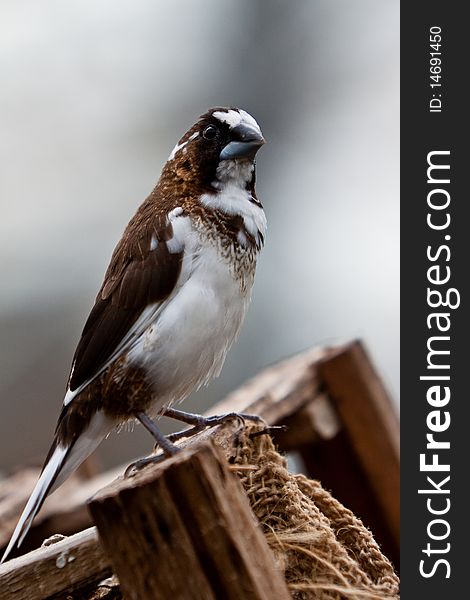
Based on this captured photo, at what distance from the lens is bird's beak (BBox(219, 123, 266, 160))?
252 centimetres

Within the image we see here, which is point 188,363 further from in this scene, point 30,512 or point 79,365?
point 30,512

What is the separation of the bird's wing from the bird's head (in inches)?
5.7

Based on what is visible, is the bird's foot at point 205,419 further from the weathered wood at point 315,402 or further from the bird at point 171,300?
the weathered wood at point 315,402

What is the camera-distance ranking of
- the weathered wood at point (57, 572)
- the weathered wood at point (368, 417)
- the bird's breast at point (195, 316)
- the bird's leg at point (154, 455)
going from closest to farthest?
the weathered wood at point (57, 572) < the bird's leg at point (154, 455) < the bird's breast at point (195, 316) < the weathered wood at point (368, 417)

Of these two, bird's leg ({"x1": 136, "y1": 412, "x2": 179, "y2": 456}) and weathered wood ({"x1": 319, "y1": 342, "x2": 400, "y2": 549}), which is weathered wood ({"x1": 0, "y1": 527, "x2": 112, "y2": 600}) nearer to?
bird's leg ({"x1": 136, "y1": 412, "x2": 179, "y2": 456})

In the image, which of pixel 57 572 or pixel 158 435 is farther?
pixel 158 435

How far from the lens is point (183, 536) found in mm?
1440

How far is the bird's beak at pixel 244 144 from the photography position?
8.26 feet

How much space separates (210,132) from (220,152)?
2.8 inches

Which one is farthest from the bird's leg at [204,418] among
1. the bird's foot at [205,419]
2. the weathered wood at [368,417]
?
the weathered wood at [368,417]

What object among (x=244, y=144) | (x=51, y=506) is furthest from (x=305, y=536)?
(x=51, y=506)

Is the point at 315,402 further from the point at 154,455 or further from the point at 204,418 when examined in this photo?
the point at 154,455

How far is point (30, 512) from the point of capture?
2.31 m

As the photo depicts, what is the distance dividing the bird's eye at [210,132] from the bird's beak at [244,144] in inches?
2.4
